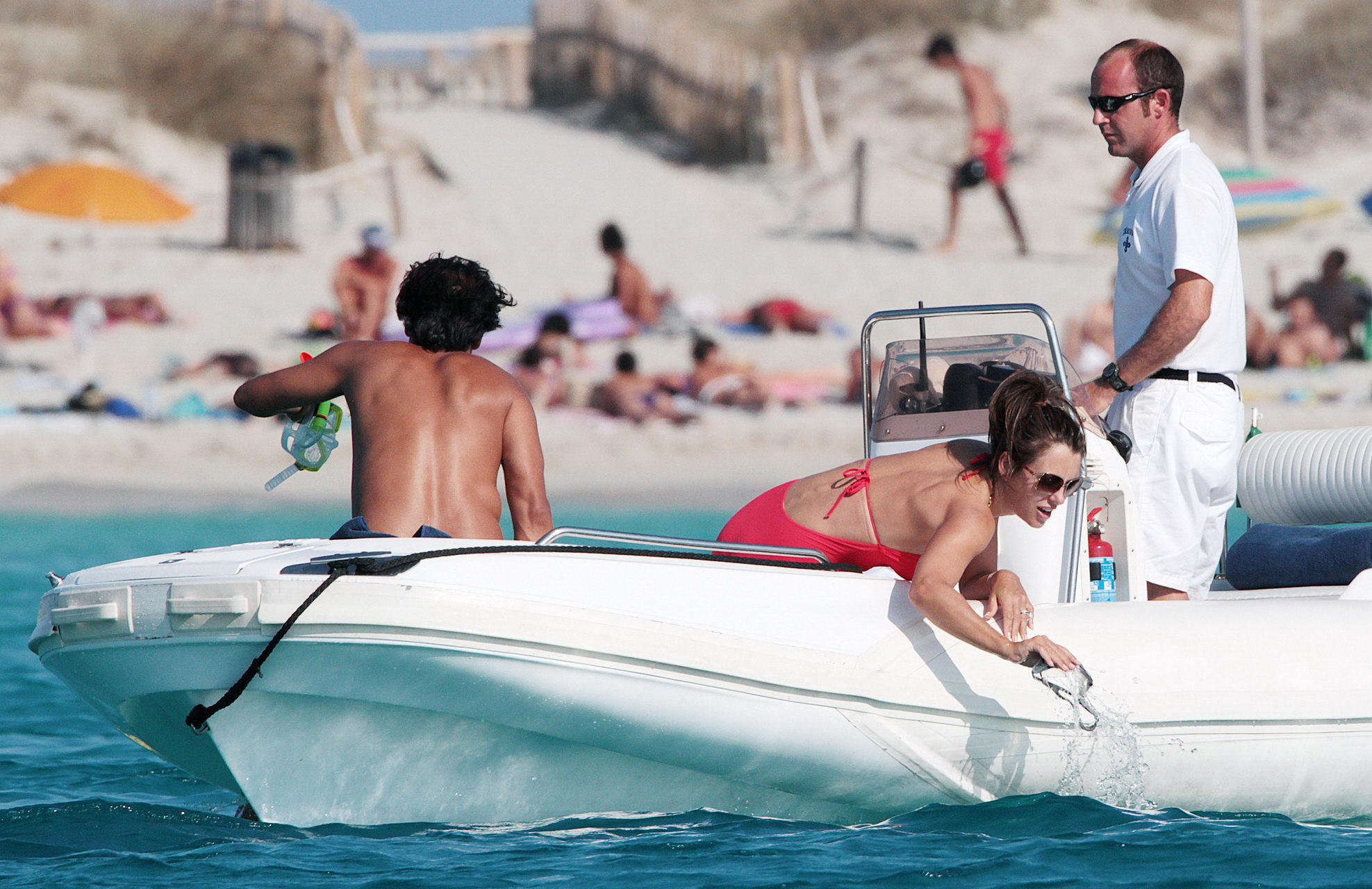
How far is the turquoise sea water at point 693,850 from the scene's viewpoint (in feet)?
10.6

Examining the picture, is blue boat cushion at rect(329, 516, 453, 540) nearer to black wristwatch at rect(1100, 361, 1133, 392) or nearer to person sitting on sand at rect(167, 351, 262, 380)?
black wristwatch at rect(1100, 361, 1133, 392)

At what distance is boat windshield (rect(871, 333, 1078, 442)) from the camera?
395cm

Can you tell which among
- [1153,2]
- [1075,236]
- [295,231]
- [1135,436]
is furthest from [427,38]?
[1135,436]

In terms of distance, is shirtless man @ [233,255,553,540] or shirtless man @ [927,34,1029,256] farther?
shirtless man @ [927,34,1029,256]

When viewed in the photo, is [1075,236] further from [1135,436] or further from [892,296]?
[1135,436]

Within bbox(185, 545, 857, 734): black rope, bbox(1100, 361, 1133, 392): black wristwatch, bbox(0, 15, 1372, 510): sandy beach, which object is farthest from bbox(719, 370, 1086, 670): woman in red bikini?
bbox(0, 15, 1372, 510): sandy beach

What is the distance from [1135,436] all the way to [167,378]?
10.0 meters

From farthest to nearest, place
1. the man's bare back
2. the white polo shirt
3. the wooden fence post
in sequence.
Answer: the wooden fence post → the man's bare back → the white polo shirt

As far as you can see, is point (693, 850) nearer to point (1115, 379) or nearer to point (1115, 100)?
point (1115, 379)

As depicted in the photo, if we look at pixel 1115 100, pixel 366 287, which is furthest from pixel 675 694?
pixel 366 287

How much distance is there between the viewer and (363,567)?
3270 millimetres

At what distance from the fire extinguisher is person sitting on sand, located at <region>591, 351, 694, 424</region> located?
306 inches

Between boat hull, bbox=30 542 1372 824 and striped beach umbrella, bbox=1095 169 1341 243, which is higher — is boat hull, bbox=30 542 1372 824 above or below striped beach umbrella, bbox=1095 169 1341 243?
below

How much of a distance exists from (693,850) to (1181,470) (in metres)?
1.58
